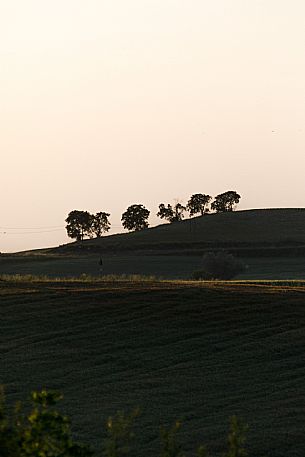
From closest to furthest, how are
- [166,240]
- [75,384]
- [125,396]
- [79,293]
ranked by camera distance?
[125,396], [75,384], [79,293], [166,240]

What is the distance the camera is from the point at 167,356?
30.3 metres

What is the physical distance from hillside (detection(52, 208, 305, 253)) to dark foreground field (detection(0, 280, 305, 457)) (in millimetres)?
92646

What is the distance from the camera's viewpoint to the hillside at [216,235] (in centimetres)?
13850

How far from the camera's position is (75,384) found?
2667cm

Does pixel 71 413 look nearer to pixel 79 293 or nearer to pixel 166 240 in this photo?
pixel 79 293

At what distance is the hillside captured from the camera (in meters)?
138

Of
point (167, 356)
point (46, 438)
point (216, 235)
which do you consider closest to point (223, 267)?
point (216, 235)

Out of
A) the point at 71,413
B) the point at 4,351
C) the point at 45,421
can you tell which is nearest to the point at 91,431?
the point at 71,413

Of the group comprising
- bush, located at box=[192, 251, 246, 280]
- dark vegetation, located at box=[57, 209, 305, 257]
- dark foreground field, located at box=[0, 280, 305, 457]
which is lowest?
dark foreground field, located at box=[0, 280, 305, 457]

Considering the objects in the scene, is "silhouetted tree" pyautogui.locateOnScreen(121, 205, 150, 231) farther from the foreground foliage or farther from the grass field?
the foreground foliage

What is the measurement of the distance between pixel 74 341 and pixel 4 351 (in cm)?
271

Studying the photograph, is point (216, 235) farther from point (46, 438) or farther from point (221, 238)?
point (46, 438)

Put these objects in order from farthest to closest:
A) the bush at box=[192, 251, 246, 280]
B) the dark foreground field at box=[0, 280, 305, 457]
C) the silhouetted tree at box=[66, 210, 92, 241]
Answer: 1. the silhouetted tree at box=[66, 210, 92, 241]
2. the bush at box=[192, 251, 246, 280]
3. the dark foreground field at box=[0, 280, 305, 457]

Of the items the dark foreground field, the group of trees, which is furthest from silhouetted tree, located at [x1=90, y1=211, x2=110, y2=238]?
the dark foreground field
